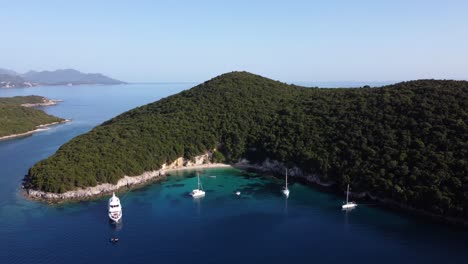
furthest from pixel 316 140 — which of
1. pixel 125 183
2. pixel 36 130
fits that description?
pixel 36 130

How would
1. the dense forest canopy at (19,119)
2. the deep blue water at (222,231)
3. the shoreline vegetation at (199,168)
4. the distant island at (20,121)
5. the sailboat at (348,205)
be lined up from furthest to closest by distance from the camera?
the dense forest canopy at (19,119) < the distant island at (20,121) < the sailboat at (348,205) < the shoreline vegetation at (199,168) < the deep blue water at (222,231)

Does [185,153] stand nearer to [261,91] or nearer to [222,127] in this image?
[222,127]

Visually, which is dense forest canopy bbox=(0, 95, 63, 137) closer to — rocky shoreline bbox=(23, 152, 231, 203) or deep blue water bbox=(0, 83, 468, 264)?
deep blue water bbox=(0, 83, 468, 264)

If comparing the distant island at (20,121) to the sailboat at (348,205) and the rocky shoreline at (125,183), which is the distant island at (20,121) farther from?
the sailboat at (348,205)

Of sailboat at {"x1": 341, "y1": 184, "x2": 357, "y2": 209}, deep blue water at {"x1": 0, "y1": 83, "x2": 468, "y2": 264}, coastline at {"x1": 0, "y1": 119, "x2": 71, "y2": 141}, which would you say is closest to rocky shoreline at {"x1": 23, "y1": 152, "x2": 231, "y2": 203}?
deep blue water at {"x1": 0, "y1": 83, "x2": 468, "y2": 264}

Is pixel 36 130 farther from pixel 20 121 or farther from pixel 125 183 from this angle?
pixel 125 183

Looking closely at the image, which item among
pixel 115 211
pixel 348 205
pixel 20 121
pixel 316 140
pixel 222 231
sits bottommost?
pixel 222 231

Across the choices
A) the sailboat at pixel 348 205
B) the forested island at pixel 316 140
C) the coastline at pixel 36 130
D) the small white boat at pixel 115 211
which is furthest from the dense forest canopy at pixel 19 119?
the sailboat at pixel 348 205
